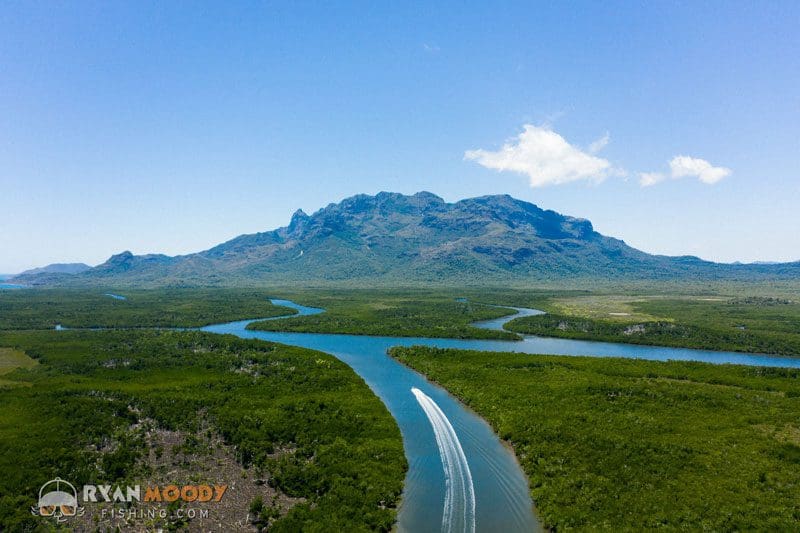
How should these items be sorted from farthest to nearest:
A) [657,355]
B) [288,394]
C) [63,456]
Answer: [657,355] < [288,394] < [63,456]

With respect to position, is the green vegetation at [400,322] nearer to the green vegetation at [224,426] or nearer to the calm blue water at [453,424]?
the calm blue water at [453,424]

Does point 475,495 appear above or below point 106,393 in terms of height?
below

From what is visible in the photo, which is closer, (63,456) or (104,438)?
(63,456)

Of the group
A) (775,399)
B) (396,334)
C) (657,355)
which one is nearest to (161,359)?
(396,334)

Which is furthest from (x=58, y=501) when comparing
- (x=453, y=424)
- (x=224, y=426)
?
(x=453, y=424)

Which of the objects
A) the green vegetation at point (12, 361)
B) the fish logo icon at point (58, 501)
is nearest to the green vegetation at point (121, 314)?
the green vegetation at point (12, 361)

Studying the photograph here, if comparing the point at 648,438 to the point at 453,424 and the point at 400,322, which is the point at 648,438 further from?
the point at 400,322

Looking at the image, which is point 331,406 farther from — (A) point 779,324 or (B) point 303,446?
(A) point 779,324
